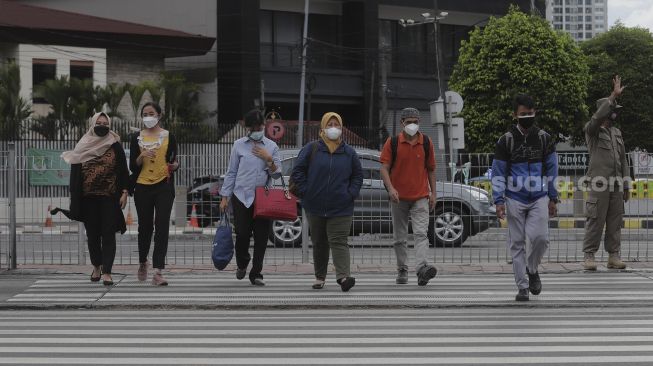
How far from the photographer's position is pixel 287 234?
15.7 meters

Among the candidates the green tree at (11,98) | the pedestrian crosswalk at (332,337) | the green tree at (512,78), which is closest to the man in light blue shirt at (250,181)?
the pedestrian crosswalk at (332,337)

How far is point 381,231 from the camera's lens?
13.9 metres

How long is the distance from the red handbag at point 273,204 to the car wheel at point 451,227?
3.49 m

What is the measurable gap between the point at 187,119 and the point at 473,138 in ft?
37.8

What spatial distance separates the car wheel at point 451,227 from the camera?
13.6 m

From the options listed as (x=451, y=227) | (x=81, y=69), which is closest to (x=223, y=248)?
(x=451, y=227)

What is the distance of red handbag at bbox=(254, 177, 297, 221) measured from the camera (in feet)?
34.6

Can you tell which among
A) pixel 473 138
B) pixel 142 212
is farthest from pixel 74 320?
pixel 473 138

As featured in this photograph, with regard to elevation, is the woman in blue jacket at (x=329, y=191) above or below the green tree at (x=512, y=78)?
below

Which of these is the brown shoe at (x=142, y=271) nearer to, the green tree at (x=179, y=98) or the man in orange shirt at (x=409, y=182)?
the man in orange shirt at (x=409, y=182)

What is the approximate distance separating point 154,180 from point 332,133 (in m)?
1.89

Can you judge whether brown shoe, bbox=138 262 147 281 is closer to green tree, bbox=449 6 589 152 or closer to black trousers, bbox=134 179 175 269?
black trousers, bbox=134 179 175 269

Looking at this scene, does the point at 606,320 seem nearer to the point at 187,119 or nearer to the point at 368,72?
the point at 187,119

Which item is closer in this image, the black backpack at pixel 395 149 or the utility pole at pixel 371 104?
the black backpack at pixel 395 149
